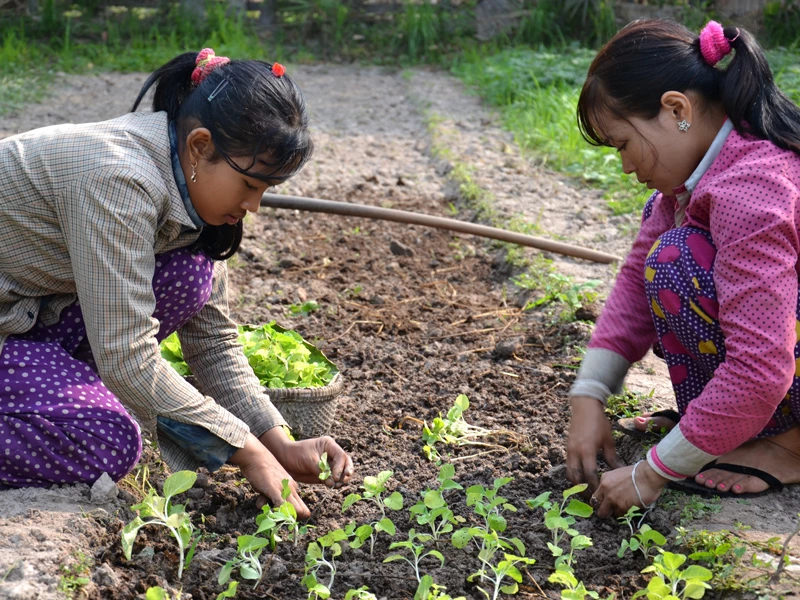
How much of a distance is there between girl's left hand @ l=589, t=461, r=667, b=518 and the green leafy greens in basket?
92 centimetres

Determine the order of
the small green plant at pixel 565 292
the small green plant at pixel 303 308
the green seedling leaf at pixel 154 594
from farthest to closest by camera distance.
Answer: the small green plant at pixel 303 308
the small green plant at pixel 565 292
the green seedling leaf at pixel 154 594

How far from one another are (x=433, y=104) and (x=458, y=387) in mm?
4442

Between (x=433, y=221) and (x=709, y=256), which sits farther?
(x=433, y=221)

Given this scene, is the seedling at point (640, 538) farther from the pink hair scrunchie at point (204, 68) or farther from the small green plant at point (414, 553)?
the pink hair scrunchie at point (204, 68)

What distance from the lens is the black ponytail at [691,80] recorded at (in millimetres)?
2076

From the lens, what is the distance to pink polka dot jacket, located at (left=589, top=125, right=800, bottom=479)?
6.37 ft

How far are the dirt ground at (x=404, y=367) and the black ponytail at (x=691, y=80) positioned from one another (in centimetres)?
92

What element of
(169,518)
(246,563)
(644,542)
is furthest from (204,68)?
(644,542)

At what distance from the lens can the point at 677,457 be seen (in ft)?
6.73

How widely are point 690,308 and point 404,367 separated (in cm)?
128

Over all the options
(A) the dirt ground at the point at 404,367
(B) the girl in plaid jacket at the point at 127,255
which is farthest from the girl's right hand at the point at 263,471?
(A) the dirt ground at the point at 404,367

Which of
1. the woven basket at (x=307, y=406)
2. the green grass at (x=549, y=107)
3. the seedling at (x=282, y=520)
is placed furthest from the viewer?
the green grass at (x=549, y=107)

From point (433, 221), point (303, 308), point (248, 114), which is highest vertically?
point (248, 114)

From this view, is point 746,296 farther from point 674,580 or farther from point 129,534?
point 129,534
